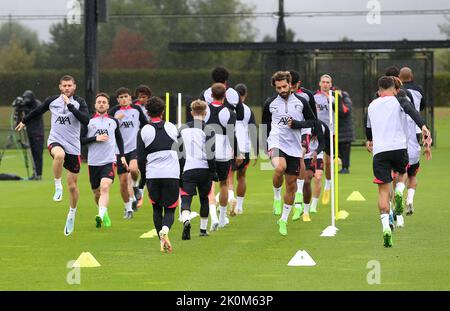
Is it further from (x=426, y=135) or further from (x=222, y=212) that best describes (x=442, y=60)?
(x=426, y=135)

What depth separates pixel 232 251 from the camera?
1505 cm

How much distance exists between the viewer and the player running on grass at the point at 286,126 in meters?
17.1

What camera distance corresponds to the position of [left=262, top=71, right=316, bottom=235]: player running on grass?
17.1 metres

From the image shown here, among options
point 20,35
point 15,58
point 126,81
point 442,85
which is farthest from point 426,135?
point 442,85

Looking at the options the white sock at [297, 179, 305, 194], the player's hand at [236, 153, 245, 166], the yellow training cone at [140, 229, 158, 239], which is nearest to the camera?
the yellow training cone at [140, 229, 158, 239]

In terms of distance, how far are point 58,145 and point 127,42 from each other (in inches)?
977

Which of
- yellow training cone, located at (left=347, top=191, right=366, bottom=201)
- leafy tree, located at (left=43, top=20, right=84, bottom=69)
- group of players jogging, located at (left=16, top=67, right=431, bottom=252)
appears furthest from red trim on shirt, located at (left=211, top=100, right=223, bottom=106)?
leafy tree, located at (left=43, top=20, right=84, bottom=69)

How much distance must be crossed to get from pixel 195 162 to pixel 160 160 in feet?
4.22

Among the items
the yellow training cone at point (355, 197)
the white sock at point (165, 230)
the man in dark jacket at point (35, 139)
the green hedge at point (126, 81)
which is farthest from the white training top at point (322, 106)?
the green hedge at point (126, 81)

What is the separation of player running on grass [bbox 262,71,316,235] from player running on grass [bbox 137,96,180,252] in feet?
8.02


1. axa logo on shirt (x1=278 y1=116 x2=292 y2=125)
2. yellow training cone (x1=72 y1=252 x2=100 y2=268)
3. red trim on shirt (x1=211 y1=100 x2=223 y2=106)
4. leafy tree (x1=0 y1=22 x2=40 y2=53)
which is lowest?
yellow training cone (x1=72 y1=252 x2=100 y2=268)

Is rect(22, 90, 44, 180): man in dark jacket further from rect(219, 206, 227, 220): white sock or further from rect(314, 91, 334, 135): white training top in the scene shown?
rect(219, 206, 227, 220): white sock
